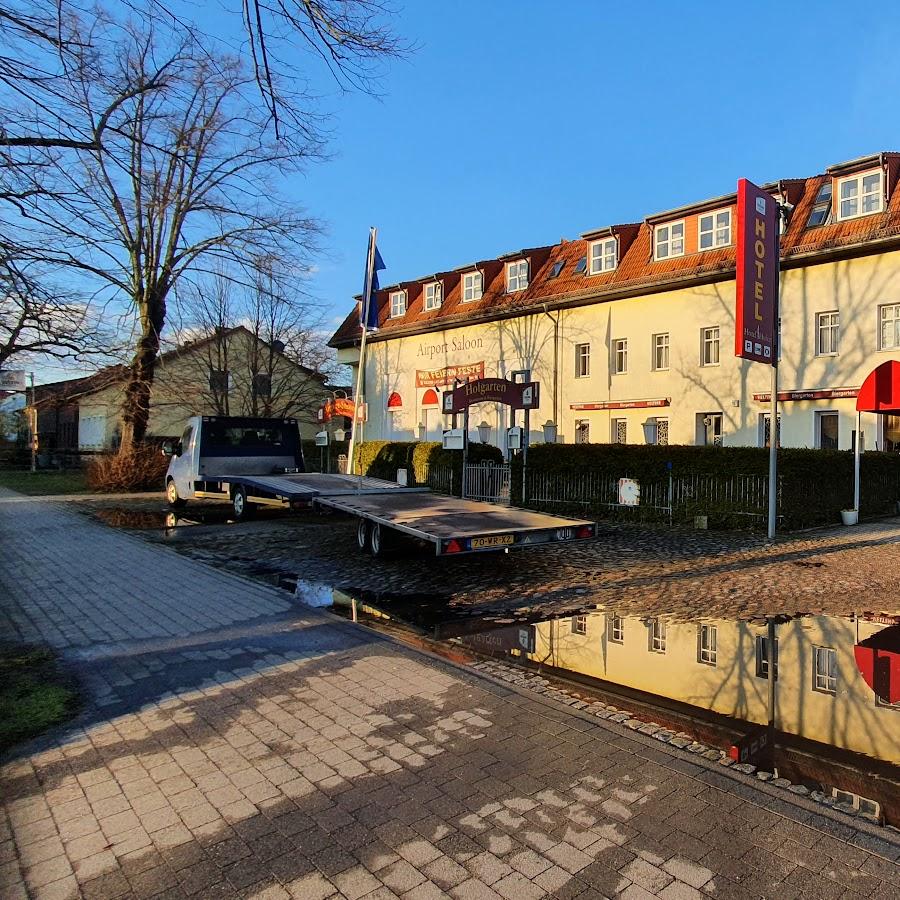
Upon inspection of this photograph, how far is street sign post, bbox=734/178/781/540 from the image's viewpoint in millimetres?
12766

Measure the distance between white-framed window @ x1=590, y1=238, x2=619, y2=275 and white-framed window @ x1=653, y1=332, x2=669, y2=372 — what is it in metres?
3.81

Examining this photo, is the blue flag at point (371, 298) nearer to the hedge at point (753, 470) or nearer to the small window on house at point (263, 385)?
the hedge at point (753, 470)

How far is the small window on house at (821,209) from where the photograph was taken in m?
22.0

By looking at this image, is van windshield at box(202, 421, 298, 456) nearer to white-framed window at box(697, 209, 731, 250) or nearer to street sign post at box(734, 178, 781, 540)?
street sign post at box(734, 178, 781, 540)

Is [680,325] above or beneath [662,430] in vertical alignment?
above

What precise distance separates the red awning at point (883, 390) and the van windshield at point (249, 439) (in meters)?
13.5

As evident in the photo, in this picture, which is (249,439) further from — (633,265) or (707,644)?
(633,265)

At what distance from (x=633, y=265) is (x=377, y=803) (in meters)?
26.4

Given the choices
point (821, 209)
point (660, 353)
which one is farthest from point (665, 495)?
point (821, 209)

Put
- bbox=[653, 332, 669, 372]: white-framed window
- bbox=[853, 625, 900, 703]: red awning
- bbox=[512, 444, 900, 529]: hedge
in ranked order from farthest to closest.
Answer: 1. bbox=[653, 332, 669, 372]: white-framed window
2. bbox=[512, 444, 900, 529]: hedge
3. bbox=[853, 625, 900, 703]: red awning

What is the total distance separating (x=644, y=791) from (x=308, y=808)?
1.63 meters

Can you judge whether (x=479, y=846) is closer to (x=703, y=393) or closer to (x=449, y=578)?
(x=449, y=578)

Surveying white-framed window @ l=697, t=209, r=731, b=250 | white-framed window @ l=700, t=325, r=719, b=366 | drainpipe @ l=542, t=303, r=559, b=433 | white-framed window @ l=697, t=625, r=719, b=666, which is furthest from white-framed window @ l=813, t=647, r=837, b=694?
drainpipe @ l=542, t=303, r=559, b=433

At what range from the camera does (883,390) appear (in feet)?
49.4
